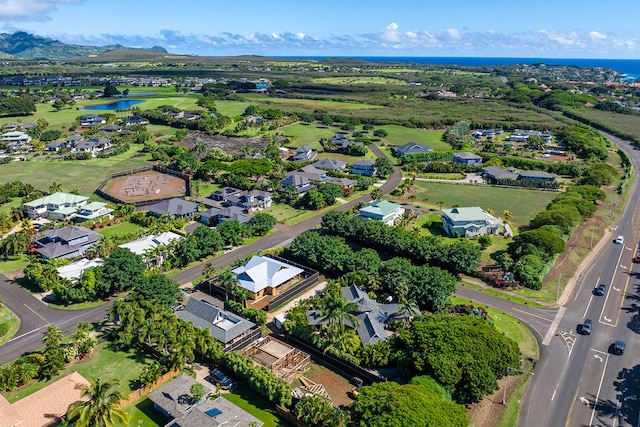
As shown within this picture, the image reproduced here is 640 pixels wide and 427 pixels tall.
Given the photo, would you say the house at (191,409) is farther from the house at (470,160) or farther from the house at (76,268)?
the house at (470,160)

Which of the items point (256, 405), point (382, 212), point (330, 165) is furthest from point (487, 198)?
point (256, 405)

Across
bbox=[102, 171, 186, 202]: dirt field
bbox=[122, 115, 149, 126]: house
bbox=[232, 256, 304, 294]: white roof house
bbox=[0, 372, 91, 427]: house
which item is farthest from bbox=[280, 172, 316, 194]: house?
bbox=[122, 115, 149, 126]: house

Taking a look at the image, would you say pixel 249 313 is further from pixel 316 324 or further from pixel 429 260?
pixel 429 260

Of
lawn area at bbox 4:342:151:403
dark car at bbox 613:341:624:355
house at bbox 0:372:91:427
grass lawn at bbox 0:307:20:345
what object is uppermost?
dark car at bbox 613:341:624:355

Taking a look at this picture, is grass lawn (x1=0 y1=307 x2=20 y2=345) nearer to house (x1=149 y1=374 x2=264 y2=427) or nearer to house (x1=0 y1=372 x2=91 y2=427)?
house (x1=0 y1=372 x2=91 y2=427)

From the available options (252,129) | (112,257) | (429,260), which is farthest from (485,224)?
(252,129)

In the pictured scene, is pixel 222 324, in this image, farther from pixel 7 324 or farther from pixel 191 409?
pixel 7 324

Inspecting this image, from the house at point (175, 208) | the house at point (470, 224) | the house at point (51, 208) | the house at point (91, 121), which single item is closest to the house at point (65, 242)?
the house at point (51, 208)
